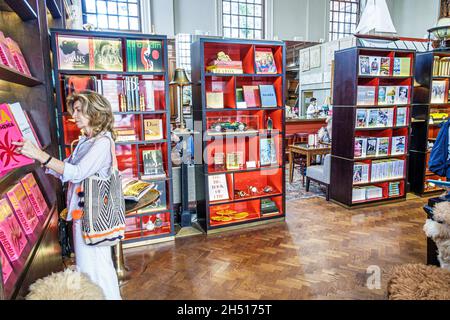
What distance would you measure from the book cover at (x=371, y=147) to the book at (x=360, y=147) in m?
0.06

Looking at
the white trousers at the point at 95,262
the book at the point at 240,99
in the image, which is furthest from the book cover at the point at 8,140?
the book at the point at 240,99

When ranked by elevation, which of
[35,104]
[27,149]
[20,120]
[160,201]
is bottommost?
[160,201]

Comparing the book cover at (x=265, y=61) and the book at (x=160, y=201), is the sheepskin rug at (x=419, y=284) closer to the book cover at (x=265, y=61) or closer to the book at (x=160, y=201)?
the book at (x=160, y=201)

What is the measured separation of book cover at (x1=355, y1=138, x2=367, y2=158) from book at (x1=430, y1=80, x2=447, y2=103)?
1554 millimetres

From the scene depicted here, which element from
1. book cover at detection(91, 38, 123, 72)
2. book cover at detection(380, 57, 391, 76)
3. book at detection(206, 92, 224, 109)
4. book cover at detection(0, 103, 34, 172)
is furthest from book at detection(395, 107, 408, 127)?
book cover at detection(0, 103, 34, 172)

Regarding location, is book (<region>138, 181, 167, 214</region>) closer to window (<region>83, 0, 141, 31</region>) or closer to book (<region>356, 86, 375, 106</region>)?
book (<region>356, 86, 375, 106</region>)

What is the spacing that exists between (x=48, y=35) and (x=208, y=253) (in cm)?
262

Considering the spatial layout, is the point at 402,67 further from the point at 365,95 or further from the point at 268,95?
the point at 268,95

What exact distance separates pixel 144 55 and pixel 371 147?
347cm

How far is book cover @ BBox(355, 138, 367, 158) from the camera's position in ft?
15.3

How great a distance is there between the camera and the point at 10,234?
1571 mm

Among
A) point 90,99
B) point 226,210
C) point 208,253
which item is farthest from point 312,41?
point 90,99

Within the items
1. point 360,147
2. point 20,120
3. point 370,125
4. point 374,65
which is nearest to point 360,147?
point 360,147
